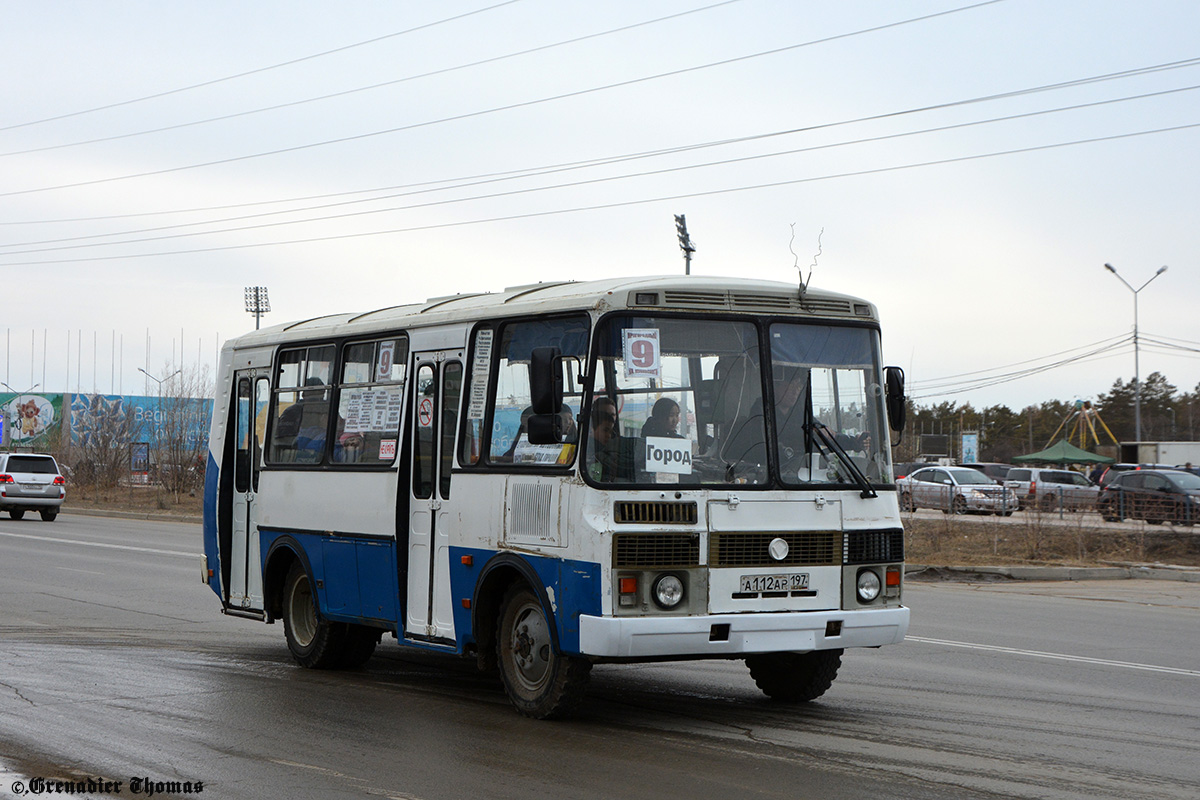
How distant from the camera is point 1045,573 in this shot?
848 inches

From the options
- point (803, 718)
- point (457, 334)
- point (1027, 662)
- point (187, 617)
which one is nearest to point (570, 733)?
point (803, 718)

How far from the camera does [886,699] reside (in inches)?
371

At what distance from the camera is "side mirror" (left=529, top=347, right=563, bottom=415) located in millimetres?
7766

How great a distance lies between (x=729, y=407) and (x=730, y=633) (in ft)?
4.51

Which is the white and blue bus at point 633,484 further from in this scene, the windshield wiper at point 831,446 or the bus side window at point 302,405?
the bus side window at point 302,405

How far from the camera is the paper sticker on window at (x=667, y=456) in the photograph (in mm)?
7934

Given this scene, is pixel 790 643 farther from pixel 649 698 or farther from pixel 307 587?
pixel 307 587

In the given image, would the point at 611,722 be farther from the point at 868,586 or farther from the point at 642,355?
the point at 642,355

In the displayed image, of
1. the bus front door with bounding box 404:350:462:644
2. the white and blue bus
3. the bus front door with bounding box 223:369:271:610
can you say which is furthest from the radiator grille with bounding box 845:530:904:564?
the bus front door with bounding box 223:369:271:610

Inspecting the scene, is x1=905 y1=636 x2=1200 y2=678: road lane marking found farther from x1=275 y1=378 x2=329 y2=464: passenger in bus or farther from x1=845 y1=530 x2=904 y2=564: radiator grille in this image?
x1=275 y1=378 x2=329 y2=464: passenger in bus

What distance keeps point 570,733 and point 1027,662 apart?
529 centimetres

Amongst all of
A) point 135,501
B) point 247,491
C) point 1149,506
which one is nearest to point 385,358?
point 247,491

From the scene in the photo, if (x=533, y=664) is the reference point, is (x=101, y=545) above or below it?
below

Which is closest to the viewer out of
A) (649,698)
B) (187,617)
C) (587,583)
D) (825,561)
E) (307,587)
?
(587,583)
